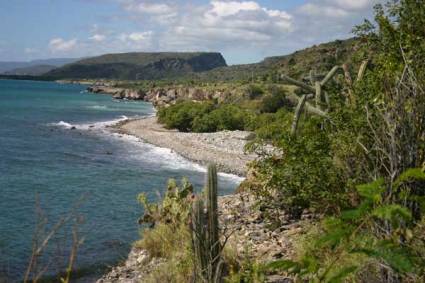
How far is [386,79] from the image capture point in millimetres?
6844

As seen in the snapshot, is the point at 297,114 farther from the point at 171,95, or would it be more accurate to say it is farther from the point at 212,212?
the point at 171,95

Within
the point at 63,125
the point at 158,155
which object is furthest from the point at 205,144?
the point at 63,125

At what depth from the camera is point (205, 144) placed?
45.0m

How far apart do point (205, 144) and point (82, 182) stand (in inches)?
722

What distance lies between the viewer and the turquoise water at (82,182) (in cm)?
1712

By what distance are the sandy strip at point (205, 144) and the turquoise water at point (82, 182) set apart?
155 cm

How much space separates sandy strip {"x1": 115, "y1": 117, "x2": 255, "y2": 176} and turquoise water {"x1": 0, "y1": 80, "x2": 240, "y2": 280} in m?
1.55

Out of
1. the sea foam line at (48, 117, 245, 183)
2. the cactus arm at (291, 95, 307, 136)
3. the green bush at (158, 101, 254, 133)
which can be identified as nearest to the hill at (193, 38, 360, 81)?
the cactus arm at (291, 95, 307, 136)

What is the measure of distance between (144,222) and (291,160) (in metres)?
8.95

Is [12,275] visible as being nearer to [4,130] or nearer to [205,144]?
[205,144]

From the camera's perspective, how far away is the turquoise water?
17125 millimetres

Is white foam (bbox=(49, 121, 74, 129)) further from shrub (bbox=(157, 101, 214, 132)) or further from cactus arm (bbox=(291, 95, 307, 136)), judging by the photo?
cactus arm (bbox=(291, 95, 307, 136))

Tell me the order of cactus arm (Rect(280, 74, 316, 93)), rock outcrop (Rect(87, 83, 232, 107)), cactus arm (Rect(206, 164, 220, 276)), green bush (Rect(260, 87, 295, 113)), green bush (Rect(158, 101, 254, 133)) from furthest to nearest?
rock outcrop (Rect(87, 83, 232, 107))
green bush (Rect(260, 87, 295, 113))
green bush (Rect(158, 101, 254, 133))
cactus arm (Rect(280, 74, 316, 93))
cactus arm (Rect(206, 164, 220, 276))

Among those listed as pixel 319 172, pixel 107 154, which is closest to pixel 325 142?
pixel 319 172
